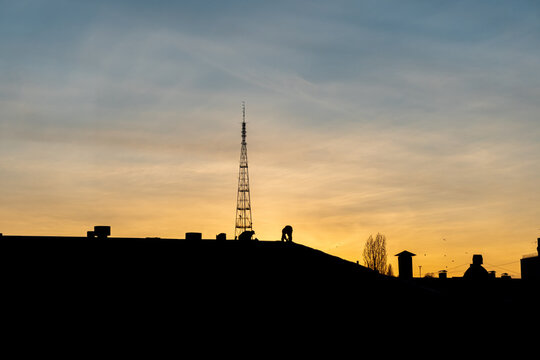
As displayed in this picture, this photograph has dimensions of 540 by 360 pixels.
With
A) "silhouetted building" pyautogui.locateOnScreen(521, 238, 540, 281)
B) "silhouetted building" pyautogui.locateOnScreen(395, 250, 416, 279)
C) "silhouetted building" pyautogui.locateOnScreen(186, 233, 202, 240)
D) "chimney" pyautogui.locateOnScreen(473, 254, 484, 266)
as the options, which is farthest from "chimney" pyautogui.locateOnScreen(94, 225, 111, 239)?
"silhouetted building" pyautogui.locateOnScreen(521, 238, 540, 281)

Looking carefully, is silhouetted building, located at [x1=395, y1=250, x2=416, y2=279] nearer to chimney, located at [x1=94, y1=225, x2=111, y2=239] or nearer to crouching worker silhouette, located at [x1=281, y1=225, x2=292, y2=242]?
crouching worker silhouette, located at [x1=281, y1=225, x2=292, y2=242]

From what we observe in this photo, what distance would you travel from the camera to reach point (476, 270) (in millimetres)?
28828

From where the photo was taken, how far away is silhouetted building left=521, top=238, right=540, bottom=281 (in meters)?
57.9

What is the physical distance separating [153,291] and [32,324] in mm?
4725

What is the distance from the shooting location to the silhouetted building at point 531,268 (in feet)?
190

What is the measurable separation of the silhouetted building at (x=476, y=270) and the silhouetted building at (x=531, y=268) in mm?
27399

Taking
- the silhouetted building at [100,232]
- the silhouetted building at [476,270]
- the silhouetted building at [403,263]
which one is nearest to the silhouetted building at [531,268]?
the silhouetted building at [403,263]

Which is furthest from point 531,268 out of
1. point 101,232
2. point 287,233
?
point 101,232

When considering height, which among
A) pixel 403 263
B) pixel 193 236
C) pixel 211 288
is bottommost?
pixel 211 288

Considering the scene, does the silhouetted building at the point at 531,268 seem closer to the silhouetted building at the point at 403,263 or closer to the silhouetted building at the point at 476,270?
the silhouetted building at the point at 403,263

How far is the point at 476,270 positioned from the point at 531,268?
36.3 metres

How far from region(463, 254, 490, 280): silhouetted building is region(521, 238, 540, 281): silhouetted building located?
27399 millimetres

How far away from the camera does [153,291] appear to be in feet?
90.1

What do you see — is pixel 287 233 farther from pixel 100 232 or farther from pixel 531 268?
pixel 531 268
